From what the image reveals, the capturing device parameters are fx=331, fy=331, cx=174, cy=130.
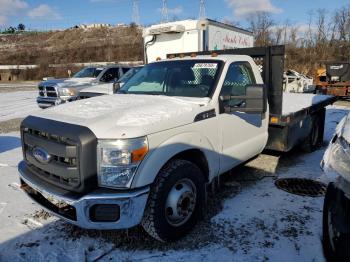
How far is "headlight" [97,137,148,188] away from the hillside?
3987 centimetres

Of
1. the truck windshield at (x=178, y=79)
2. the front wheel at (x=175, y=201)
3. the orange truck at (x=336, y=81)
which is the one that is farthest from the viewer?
the orange truck at (x=336, y=81)

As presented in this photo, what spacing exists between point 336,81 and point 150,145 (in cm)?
1721

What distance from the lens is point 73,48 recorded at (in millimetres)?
60562

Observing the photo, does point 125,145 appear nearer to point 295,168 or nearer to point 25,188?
point 25,188

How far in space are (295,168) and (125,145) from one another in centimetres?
402

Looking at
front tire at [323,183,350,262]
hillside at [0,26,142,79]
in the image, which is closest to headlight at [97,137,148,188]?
front tire at [323,183,350,262]

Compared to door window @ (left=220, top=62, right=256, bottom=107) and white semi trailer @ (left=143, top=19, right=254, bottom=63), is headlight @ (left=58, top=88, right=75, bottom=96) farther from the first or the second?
door window @ (left=220, top=62, right=256, bottom=107)

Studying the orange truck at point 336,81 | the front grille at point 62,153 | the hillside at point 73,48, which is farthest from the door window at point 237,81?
the hillside at point 73,48

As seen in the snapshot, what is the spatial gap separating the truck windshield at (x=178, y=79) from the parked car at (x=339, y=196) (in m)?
1.63

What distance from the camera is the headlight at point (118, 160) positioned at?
2869 mm

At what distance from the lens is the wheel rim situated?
335cm

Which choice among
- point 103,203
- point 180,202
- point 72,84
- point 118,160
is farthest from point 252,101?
point 72,84

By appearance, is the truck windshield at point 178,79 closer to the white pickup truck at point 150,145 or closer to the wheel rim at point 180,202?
the white pickup truck at point 150,145

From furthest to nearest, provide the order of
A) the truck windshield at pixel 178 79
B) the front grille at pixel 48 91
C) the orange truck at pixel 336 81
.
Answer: the orange truck at pixel 336 81
the front grille at pixel 48 91
the truck windshield at pixel 178 79
